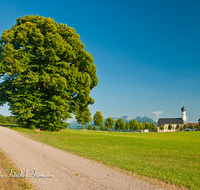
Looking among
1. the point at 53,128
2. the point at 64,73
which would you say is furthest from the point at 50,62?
the point at 53,128

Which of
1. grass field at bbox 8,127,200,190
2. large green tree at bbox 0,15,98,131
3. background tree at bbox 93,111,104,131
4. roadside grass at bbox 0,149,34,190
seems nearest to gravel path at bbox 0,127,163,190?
roadside grass at bbox 0,149,34,190

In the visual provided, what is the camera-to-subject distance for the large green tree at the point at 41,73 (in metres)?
20.8

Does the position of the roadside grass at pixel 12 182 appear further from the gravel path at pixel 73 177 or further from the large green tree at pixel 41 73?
the large green tree at pixel 41 73

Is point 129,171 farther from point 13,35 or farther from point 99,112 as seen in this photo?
point 99,112

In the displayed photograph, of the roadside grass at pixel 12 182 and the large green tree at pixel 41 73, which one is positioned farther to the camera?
the large green tree at pixel 41 73

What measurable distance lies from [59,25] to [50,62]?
6.80m

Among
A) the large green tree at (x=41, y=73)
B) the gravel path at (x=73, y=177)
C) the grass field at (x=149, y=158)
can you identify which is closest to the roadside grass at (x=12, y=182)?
the gravel path at (x=73, y=177)

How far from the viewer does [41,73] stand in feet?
72.9

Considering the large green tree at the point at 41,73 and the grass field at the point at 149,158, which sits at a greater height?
the large green tree at the point at 41,73

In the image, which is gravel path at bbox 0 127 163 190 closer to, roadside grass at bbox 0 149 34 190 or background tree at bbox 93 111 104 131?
roadside grass at bbox 0 149 34 190

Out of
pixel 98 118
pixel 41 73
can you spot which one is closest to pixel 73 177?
pixel 41 73

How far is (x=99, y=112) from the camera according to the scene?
2948 inches

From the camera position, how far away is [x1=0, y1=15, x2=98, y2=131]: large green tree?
819 inches

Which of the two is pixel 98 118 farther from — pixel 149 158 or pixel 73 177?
pixel 73 177
